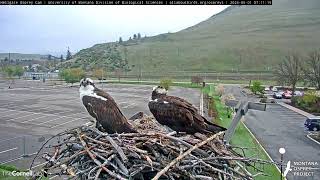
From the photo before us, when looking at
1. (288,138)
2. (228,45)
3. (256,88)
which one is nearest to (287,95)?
(256,88)

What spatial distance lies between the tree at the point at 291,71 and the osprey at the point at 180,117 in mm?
17943

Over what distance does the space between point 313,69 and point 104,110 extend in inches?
727

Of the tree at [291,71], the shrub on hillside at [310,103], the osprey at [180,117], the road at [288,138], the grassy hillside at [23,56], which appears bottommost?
the road at [288,138]

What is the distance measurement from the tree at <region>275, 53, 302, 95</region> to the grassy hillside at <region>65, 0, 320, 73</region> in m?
1.98

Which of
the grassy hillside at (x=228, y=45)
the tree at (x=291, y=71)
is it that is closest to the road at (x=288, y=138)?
the tree at (x=291, y=71)

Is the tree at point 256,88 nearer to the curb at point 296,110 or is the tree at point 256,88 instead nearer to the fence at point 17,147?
the curb at point 296,110

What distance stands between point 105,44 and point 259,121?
3084 cm

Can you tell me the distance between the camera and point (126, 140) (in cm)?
331

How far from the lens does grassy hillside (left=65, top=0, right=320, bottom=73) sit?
32375mm

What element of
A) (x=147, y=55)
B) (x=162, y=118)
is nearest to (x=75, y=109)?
(x=162, y=118)

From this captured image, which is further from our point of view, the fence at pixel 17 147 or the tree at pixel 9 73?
the tree at pixel 9 73

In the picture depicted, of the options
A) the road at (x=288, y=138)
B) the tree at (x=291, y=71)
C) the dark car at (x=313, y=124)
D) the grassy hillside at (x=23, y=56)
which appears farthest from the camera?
the grassy hillside at (x=23, y=56)

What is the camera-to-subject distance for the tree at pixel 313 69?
19031mm

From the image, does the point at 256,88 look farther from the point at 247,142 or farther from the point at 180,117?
the point at 180,117
